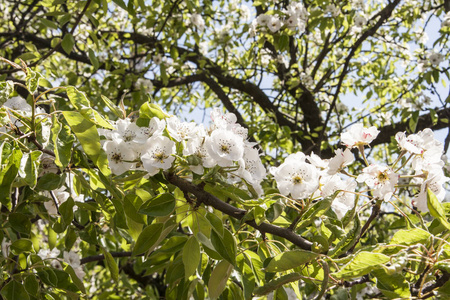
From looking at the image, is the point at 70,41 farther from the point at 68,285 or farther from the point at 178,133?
the point at 178,133

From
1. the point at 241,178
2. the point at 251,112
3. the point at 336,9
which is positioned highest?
the point at 336,9

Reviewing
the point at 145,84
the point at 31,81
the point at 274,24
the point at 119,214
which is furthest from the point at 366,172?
the point at 145,84

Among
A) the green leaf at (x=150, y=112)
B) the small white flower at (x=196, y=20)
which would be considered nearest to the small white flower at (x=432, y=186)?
the green leaf at (x=150, y=112)

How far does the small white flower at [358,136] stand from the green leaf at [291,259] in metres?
0.34

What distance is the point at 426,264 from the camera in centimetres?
103

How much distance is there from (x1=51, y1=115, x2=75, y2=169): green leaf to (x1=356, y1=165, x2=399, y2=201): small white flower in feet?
2.27

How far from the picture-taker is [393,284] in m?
1.08

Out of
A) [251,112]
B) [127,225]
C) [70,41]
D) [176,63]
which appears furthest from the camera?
[251,112]

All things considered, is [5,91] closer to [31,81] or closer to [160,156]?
[31,81]

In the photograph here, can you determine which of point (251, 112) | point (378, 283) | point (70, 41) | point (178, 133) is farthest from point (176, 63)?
point (378, 283)

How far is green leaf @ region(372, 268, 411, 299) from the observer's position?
1.07 meters

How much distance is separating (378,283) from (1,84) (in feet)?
3.13

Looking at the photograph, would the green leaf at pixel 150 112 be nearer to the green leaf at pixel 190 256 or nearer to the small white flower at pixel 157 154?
the small white flower at pixel 157 154

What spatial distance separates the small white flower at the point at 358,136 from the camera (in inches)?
49.1
